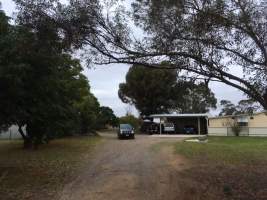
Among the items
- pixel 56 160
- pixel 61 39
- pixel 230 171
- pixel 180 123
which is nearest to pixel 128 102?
pixel 180 123

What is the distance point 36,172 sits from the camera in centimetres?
1942

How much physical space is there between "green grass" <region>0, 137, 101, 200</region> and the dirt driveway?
0.62 m

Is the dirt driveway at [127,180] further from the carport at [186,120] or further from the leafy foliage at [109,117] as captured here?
the leafy foliage at [109,117]

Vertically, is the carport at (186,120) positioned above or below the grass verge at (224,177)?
above

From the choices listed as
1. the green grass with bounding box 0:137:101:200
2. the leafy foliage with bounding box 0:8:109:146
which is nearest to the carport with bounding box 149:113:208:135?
the green grass with bounding box 0:137:101:200

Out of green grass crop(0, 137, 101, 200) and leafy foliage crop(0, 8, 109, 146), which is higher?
leafy foliage crop(0, 8, 109, 146)

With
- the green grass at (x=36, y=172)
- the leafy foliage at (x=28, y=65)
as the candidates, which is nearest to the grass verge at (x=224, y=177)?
the green grass at (x=36, y=172)

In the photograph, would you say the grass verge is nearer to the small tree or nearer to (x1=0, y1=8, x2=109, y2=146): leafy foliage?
(x1=0, y1=8, x2=109, y2=146): leafy foliage

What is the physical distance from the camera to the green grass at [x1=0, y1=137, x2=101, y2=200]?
14672mm

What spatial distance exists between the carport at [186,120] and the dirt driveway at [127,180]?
37176 millimetres

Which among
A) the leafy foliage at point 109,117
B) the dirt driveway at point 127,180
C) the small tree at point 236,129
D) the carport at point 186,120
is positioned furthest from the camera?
the leafy foliage at point 109,117

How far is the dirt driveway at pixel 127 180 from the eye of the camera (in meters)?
13.6

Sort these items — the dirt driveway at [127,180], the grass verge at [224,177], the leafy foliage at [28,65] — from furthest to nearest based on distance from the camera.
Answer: the leafy foliage at [28,65] → the grass verge at [224,177] → the dirt driveway at [127,180]

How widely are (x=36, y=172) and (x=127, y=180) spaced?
4941 millimetres
